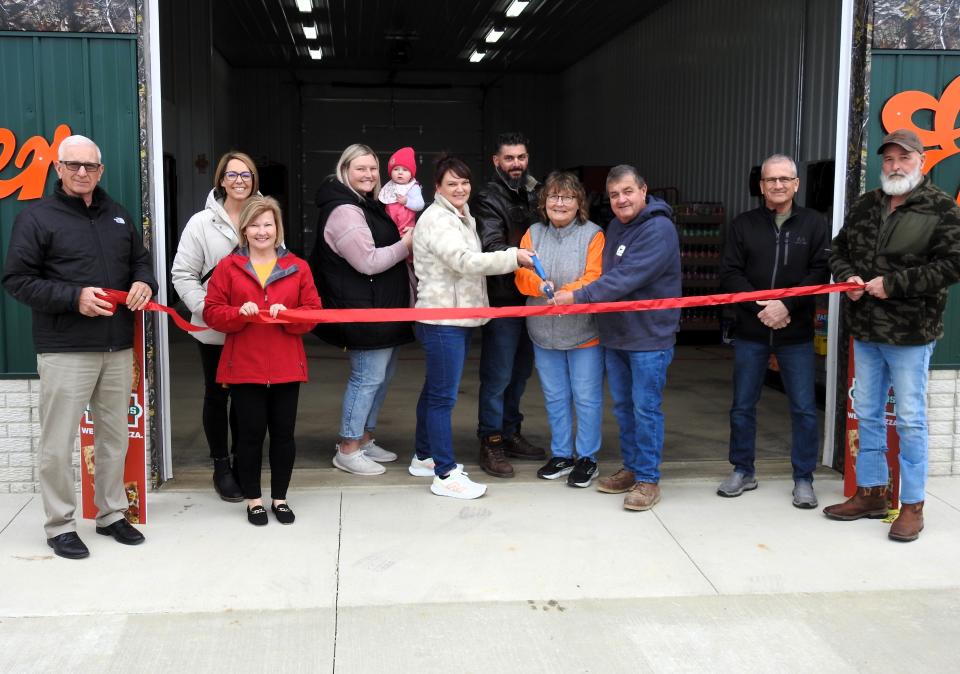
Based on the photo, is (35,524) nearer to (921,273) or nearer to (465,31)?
→ (921,273)

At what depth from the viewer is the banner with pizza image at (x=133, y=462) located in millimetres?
4480

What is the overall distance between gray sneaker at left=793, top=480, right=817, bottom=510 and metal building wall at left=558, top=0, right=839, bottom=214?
17.3ft

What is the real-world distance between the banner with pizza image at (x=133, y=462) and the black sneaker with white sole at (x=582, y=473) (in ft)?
7.20

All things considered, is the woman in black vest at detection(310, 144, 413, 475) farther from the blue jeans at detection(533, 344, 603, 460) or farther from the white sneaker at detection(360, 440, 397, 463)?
the blue jeans at detection(533, 344, 603, 460)

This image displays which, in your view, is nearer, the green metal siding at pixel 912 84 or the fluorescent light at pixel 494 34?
the green metal siding at pixel 912 84

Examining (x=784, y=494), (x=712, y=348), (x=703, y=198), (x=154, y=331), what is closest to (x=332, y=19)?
(x=703, y=198)

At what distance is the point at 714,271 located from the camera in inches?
479

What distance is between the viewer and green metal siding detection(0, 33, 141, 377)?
4.77m

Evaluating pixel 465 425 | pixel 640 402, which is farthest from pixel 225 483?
pixel 465 425

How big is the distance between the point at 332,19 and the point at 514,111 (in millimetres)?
7106

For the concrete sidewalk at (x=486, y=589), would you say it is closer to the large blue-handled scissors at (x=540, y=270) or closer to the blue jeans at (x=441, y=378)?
the blue jeans at (x=441, y=378)

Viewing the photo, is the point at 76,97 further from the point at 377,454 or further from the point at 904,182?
the point at 904,182

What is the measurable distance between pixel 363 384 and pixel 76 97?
2.08 metres

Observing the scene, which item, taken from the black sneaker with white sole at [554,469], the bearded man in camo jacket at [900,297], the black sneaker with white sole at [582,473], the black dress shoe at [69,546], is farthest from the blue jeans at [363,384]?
the bearded man in camo jacket at [900,297]
